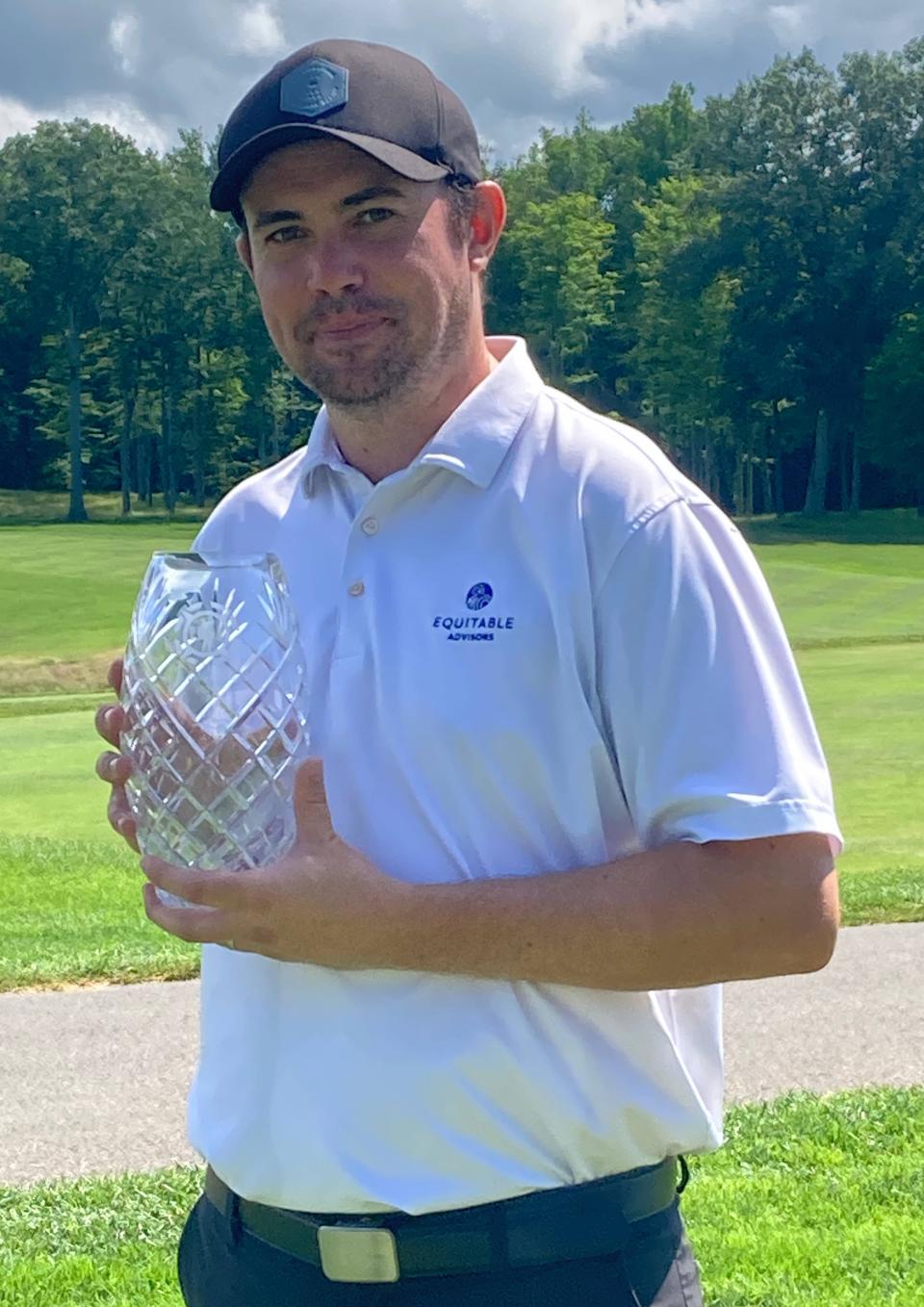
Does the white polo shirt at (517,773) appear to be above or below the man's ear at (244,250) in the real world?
below

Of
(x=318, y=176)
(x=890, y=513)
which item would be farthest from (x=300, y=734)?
(x=890, y=513)

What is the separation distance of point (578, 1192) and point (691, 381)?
7129cm

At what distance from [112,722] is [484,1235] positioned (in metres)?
0.76

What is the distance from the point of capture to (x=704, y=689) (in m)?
1.76

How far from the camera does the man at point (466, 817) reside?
179 cm

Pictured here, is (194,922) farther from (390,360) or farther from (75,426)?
(75,426)

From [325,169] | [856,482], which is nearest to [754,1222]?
[325,169]

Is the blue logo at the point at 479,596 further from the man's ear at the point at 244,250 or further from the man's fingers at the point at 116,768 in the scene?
the man's ear at the point at 244,250

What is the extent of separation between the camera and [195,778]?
185 cm

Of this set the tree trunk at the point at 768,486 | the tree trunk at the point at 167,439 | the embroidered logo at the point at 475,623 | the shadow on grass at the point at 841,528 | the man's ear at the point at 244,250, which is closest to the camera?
the embroidered logo at the point at 475,623

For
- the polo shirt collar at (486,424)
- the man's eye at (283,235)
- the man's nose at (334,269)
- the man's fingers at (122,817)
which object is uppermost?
the man's eye at (283,235)

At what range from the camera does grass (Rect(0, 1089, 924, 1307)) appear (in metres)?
4.04

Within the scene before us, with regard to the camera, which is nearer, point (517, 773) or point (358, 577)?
point (517, 773)

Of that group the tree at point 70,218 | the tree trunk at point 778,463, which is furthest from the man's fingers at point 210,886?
the tree at point 70,218
